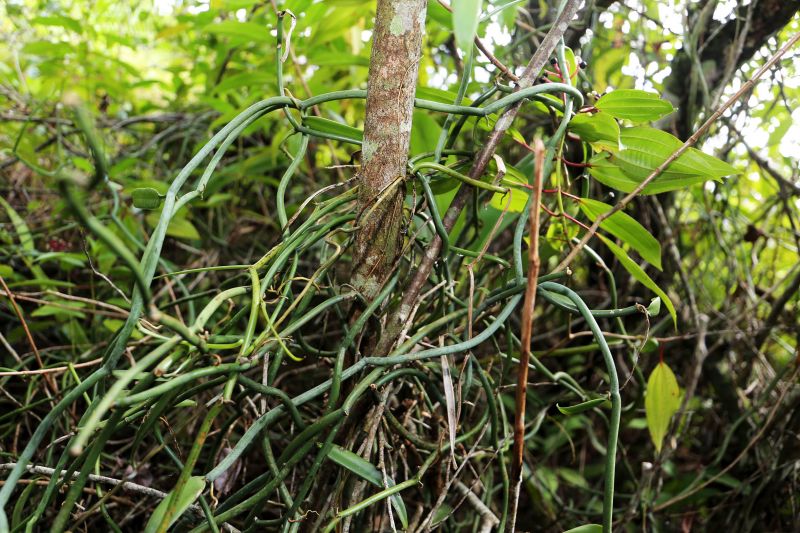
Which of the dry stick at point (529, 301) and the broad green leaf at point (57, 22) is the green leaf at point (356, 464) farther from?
the broad green leaf at point (57, 22)

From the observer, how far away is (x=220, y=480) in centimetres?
59

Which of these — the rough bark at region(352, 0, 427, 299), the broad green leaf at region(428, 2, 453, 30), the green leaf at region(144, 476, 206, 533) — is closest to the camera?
the green leaf at region(144, 476, 206, 533)

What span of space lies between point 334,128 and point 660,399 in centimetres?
45

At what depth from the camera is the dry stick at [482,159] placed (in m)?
0.50

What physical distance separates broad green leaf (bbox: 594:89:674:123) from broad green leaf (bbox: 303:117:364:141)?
21 centimetres

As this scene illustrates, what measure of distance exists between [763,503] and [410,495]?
0.49m

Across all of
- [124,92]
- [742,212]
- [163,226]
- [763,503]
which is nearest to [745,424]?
[763,503]

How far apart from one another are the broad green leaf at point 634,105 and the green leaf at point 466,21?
10.4 inches

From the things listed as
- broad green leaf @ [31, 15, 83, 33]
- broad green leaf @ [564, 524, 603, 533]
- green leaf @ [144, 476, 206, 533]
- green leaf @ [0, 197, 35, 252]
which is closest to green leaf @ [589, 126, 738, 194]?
broad green leaf @ [564, 524, 603, 533]

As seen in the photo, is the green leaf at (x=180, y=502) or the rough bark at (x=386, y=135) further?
the rough bark at (x=386, y=135)

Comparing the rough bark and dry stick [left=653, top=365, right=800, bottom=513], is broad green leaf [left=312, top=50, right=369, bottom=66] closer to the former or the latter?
the rough bark

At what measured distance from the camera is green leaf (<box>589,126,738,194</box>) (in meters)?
0.49

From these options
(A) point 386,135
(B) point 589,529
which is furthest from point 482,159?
(B) point 589,529

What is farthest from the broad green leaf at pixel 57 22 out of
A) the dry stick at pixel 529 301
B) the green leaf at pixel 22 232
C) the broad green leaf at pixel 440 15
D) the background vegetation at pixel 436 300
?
the dry stick at pixel 529 301
